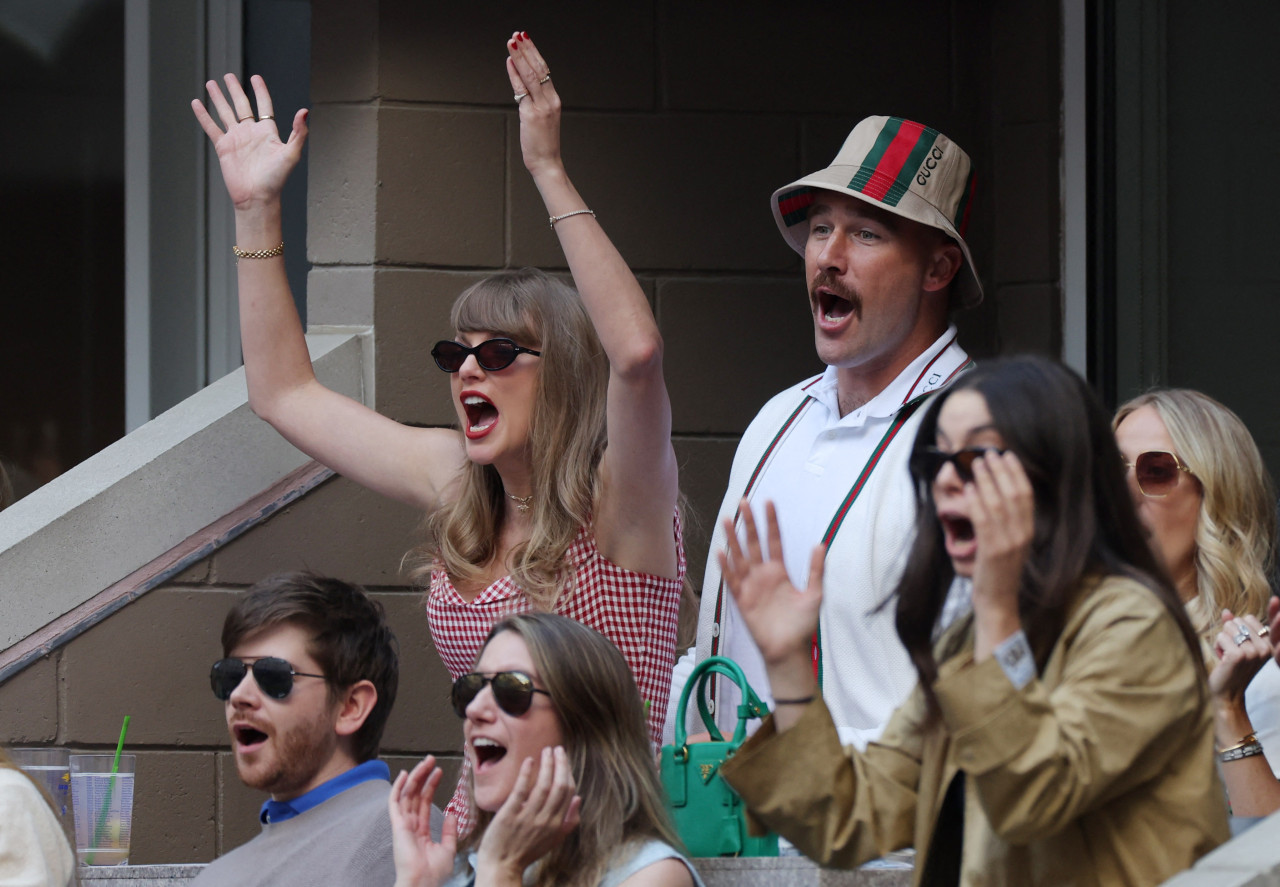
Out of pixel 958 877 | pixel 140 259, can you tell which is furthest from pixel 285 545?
pixel 958 877

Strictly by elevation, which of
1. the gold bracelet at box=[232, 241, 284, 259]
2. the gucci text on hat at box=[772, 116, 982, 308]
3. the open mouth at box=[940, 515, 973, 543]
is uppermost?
the gucci text on hat at box=[772, 116, 982, 308]

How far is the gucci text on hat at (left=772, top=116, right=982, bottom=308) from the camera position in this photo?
3479mm

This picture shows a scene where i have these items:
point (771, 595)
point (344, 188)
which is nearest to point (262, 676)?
point (771, 595)

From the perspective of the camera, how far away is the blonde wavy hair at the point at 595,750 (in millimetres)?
2758

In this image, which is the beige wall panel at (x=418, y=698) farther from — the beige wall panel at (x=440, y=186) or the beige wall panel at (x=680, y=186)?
the beige wall panel at (x=680, y=186)

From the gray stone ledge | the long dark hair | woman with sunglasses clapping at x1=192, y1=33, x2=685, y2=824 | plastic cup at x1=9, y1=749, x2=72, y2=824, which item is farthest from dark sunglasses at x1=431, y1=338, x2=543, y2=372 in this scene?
the long dark hair

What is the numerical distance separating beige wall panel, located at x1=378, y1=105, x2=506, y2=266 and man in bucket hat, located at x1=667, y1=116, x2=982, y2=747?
1.41 m

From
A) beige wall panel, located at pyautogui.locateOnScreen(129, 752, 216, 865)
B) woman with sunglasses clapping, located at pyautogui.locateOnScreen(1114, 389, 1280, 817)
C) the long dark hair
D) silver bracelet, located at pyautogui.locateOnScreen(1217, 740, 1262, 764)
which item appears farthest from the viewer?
beige wall panel, located at pyautogui.locateOnScreen(129, 752, 216, 865)

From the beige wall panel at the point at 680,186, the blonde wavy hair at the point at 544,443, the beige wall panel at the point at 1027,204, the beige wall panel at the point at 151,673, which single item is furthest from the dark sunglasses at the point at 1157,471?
the beige wall panel at the point at 151,673

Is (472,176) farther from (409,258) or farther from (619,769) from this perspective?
(619,769)

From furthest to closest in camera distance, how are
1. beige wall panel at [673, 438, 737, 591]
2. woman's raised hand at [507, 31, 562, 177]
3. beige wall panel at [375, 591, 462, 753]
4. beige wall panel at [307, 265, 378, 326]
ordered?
1. beige wall panel at [673, 438, 737, 591]
2. beige wall panel at [307, 265, 378, 326]
3. beige wall panel at [375, 591, 462, 753]
4. woman's raised hand at [507, 31, 562, 177]

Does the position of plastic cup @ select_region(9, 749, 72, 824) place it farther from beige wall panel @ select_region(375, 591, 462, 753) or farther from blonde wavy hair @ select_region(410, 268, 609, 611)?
beige wall panel @ select_region(375, 591, 462, 753)

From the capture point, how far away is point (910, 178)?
3514mm

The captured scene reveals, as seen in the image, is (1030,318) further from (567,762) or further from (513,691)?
(567,762)
